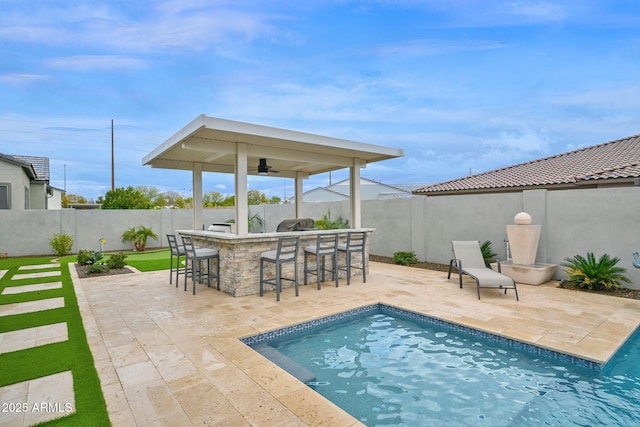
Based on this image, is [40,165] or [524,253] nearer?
[524,253]

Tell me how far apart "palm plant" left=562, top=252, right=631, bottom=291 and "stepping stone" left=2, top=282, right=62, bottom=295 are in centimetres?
1094

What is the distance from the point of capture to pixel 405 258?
33.7ft

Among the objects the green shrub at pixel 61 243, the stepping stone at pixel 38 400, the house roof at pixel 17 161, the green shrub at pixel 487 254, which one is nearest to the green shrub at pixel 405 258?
the green shrub at pixel 487 254

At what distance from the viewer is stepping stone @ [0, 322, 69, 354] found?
3963 millimetres

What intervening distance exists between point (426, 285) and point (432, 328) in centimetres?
244

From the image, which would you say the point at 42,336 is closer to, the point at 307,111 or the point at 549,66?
the point at 307,111

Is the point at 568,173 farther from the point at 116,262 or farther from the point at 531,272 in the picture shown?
the point at 116,262

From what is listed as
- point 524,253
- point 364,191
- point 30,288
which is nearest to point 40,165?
point 30,288

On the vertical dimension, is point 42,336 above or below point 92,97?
below

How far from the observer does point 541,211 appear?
25.6ft

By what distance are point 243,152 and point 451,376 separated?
195 inches

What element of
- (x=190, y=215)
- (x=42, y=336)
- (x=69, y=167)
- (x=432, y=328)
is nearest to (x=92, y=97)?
(x=190, y=215)

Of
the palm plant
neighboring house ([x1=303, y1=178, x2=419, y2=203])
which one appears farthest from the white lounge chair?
neighboring house ([x1=303, y1=178, x2=419, y2=203])

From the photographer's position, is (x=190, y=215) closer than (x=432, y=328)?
No
